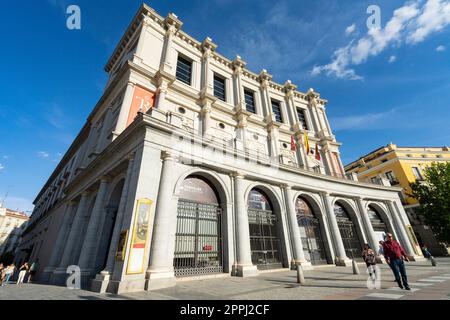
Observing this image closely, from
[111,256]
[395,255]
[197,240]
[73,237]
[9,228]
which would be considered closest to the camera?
[395,255]

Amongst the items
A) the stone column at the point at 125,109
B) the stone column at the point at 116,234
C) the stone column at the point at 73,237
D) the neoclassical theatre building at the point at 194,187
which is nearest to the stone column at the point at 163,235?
the neoclassical theatre building at the point at 194,187

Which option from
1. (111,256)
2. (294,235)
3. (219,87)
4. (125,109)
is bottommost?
(111,256)

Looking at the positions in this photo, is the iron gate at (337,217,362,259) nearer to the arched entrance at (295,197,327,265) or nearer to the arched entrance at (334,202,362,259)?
the arched entrance at (334,202,362,259)

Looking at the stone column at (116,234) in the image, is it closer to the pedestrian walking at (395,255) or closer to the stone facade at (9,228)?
the pedestrian walking at (395,255)

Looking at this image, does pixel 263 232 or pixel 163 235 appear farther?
pixel 263 232

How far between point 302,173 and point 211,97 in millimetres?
10001

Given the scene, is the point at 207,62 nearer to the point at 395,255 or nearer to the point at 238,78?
the point at 238,78

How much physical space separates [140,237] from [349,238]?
696 inches

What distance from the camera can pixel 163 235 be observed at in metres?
8.45

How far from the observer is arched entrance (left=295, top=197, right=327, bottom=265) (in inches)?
599

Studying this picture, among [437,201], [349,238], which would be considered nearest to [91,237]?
[349,238]

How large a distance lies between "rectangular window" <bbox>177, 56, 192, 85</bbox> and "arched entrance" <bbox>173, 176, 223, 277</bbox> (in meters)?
11.3

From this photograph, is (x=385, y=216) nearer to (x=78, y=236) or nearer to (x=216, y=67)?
(x=216, y=67)

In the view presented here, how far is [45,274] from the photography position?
48.7ft
